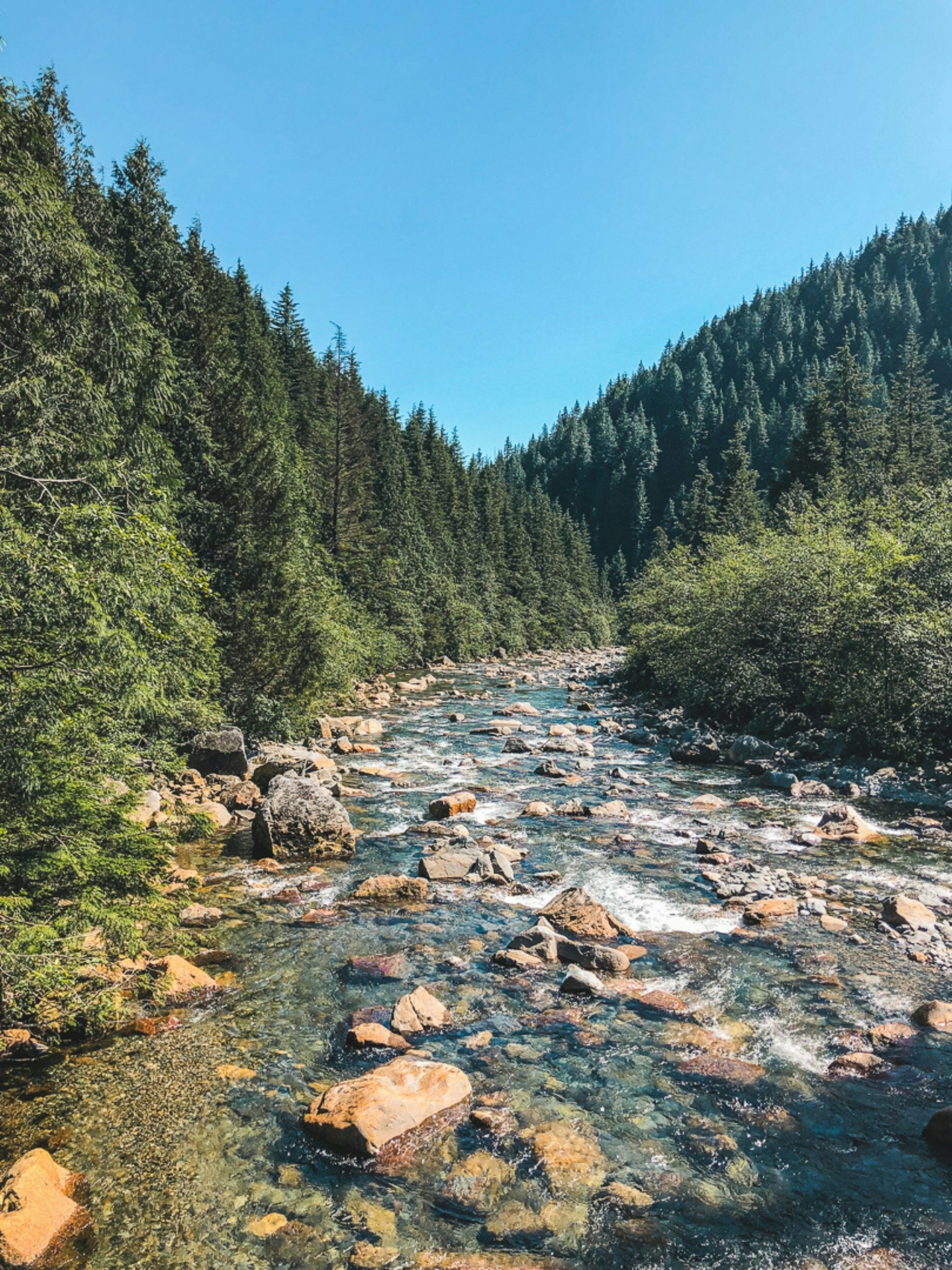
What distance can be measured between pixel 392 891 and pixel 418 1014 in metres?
3.13

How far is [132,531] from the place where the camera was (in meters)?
5.70

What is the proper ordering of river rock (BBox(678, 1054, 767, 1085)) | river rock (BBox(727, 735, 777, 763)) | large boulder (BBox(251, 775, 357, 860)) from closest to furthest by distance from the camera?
1. river rock (BBox(678, 1054, 767, 1085))
2. large boulder (BBox(251, 775, 357, 860))
3. river rock (BBox(727, 735, 777, 763))

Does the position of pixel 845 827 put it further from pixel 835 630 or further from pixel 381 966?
pixel 381 966

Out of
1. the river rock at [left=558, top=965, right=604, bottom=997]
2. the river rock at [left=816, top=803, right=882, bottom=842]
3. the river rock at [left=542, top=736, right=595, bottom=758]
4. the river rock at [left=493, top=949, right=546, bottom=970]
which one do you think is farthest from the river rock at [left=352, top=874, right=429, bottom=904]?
the river rock at [left=542, top=736, right=595, bottom=758]

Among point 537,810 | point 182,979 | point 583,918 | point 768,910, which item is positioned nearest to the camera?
point 182,979

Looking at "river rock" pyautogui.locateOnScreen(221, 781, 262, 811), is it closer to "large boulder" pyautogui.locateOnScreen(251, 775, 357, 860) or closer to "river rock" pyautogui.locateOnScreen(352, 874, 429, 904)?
"large boulder" pyautogui.locateOnScreen(251, 775, 357, 860)

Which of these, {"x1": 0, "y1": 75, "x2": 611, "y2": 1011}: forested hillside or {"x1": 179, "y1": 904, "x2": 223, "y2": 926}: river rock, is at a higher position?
{"x1": 0, "y1": 75, "x2": 611, "y2": 1011}: forested hillside

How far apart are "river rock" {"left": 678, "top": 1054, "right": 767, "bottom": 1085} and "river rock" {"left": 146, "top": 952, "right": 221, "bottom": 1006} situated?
4742mm

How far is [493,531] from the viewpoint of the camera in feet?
263

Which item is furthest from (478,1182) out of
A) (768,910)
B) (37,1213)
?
(768,910)

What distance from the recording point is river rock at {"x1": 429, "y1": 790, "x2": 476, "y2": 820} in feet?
44.4

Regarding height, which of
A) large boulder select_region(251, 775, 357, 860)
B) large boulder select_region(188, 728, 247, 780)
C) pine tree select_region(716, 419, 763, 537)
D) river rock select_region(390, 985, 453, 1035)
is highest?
pine tree select_region(716, 419, 763, 537)

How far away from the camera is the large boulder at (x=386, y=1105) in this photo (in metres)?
4.61

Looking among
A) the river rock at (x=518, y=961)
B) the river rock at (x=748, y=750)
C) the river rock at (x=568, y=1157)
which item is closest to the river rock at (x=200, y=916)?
the river rock at (x=518, y=961)
